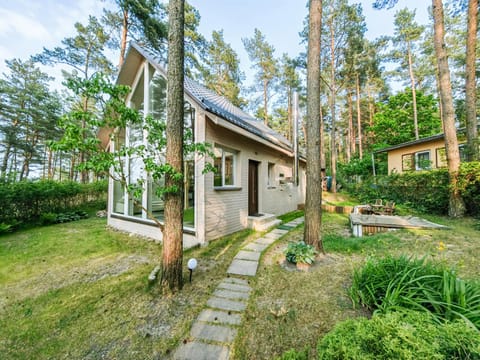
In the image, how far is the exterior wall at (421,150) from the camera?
10516 mm

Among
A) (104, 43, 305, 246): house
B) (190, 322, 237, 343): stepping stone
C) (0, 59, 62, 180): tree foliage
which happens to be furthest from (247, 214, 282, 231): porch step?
(0, 59, 62, 180): tree foliage

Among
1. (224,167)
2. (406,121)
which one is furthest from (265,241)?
(406,121)

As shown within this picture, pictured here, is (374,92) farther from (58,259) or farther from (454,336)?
(58,259)

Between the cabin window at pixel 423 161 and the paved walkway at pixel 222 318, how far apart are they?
12.9 m

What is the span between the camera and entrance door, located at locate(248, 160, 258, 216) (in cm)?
666

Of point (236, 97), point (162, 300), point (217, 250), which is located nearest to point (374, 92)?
point (236, 97)

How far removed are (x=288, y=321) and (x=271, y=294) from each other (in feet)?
1.76

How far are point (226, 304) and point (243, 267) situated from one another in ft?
3.27

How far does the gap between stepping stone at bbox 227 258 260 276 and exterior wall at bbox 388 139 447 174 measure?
11.1 meters

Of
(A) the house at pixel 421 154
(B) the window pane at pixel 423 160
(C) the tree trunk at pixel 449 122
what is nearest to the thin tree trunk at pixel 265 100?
(A) the house at pixel 421 154

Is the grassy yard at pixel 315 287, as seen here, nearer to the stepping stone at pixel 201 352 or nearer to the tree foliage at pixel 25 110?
the stepping stone at pixel 201 352

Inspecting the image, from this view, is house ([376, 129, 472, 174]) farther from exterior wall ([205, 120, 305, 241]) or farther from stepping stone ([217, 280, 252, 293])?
stepping stone ([217, 280, 252, 293])

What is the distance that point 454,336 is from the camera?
1.16 metres

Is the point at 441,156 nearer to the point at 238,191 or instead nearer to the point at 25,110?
the point at 238,191
